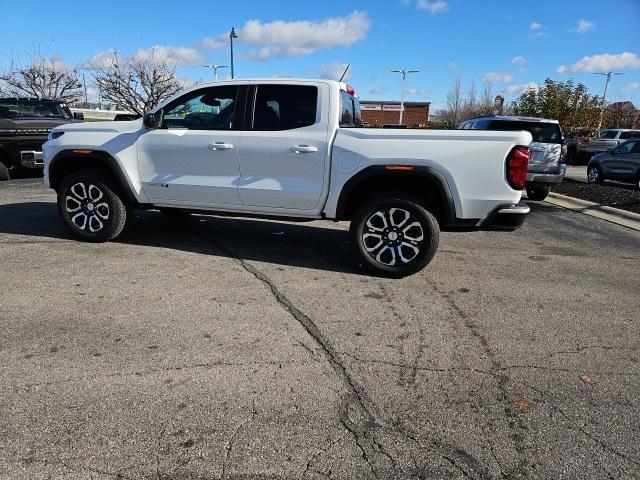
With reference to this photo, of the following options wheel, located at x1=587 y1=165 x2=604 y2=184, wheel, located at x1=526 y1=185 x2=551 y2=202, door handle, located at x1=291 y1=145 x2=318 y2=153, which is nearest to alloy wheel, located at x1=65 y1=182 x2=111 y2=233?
door handle, located at x1=291 y1=145 x2=318 y2=153

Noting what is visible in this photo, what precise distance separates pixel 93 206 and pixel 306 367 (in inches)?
154

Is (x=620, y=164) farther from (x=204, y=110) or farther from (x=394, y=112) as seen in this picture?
(x=394, y=112)

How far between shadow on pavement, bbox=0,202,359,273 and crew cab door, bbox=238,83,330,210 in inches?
28.0

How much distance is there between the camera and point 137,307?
418cm

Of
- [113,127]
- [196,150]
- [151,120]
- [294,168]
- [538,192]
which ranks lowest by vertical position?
[538,192]

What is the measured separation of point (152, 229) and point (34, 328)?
11.0 feet

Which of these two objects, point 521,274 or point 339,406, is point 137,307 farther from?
point 521,274

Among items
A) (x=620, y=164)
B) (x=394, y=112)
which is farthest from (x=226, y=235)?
(x=394, y=112)

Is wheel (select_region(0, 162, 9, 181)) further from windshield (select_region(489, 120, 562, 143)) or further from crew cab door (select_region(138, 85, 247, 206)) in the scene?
windshield (select_region(489, 120, 562, 143))

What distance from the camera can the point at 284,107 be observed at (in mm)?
5422

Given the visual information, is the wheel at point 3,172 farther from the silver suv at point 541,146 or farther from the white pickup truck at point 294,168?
the silver suv at point 541,146

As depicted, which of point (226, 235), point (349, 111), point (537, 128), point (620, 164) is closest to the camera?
point (349, 111)

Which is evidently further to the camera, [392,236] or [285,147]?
[285,147]

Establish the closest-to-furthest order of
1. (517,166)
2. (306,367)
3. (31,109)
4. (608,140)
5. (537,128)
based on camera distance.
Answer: (306,367) → (517,166) → (537,128) → (31,109) → (608,140)
